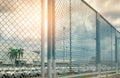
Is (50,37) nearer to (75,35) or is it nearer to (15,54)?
(15,54)

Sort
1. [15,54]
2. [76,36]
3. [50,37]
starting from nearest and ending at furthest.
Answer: [15,54] → [50,37] → [76,36]

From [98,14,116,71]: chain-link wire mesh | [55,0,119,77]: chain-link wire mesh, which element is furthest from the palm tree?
[98,14,116,71]: chain-link wire mesh

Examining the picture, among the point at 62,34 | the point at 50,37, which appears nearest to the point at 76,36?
the point at 62,34

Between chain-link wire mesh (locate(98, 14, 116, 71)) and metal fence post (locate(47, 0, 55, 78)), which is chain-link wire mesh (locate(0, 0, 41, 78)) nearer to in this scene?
metal fence post (locate(47, 0, 55, 78))

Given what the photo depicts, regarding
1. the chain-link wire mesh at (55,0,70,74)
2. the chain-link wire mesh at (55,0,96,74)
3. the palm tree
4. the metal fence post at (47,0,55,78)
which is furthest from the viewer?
the chain-link wire mesh at (55,0,96,74)

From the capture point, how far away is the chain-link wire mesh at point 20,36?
402 cm

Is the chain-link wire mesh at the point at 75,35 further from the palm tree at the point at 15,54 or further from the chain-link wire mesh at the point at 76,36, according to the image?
the palm tree at the point at 15,54

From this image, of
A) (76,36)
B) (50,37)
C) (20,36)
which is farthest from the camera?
(76,36)

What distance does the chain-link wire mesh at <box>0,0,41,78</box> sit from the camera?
4016 millimetres

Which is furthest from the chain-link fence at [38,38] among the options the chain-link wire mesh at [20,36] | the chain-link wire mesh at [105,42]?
the chain-link wire mesh at [105,42]

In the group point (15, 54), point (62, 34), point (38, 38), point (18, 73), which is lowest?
point (18, 73)

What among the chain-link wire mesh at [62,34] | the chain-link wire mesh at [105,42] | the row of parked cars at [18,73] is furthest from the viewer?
the chain-link wire mesh at [105,42]

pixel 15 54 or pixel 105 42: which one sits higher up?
pixel 105 42

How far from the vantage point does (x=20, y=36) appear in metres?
4.27
